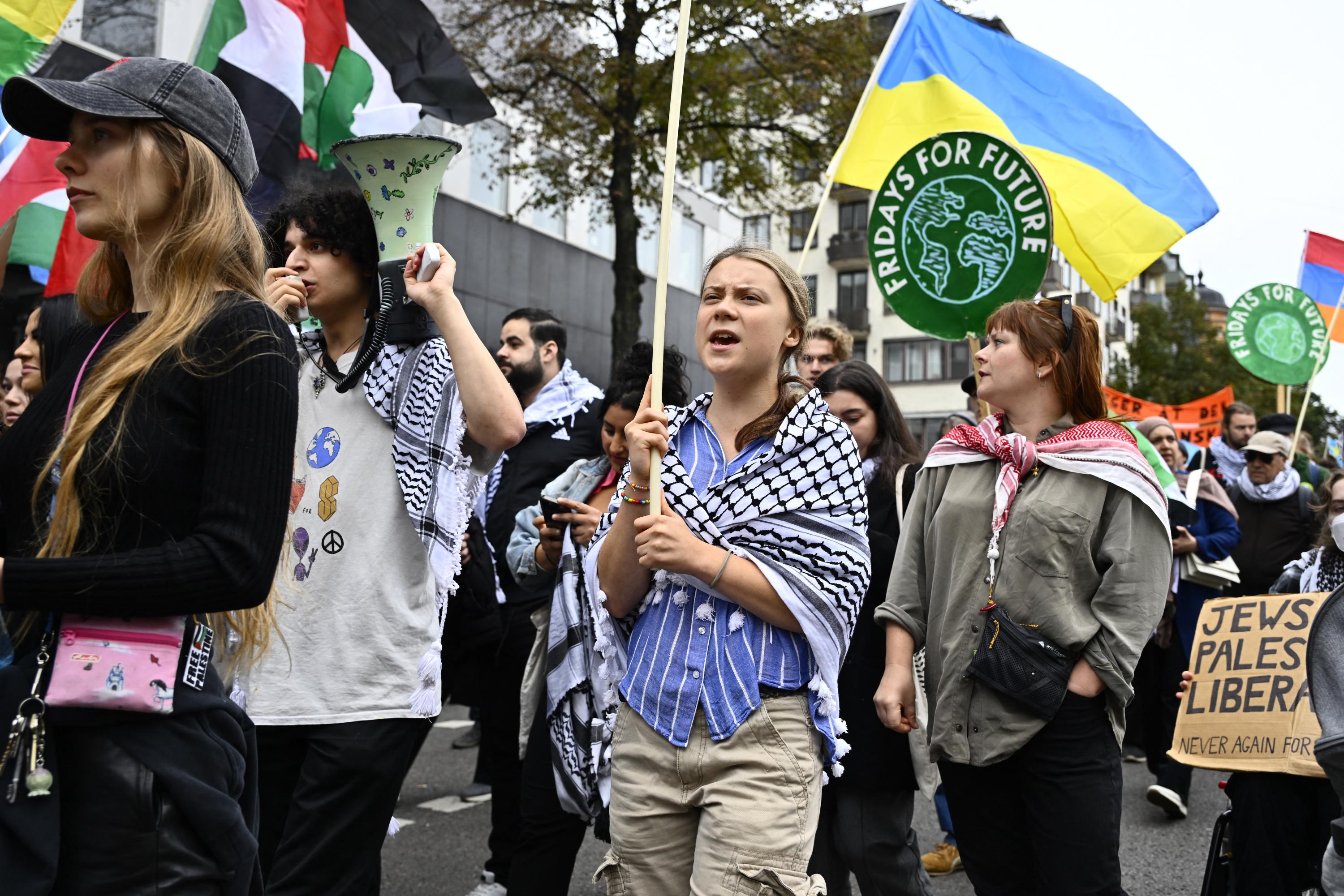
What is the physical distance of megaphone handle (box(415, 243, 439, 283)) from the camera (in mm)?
2725

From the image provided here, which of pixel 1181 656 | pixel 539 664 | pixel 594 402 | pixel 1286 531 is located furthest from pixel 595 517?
pixel 1286 531

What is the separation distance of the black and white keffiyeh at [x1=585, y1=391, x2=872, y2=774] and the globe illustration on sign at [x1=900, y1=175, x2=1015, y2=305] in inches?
96.5

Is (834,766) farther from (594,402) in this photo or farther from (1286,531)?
(1286,531)

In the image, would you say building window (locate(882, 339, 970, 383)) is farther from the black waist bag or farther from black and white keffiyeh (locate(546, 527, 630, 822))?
the black waist bag

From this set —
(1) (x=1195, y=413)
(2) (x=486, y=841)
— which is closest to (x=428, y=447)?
(2) (x=486, y=841)

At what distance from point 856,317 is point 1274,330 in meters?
35.8

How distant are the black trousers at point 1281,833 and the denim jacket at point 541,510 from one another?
2.31 metres

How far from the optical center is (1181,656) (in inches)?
277

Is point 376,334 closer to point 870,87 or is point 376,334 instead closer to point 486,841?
point 486,841

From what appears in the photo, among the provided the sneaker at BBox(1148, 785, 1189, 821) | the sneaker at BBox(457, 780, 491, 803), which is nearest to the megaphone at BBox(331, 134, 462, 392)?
the sneaker at BBox(457, 780, 491, 803)

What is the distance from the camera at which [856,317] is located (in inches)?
1833

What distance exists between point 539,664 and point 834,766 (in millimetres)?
1489

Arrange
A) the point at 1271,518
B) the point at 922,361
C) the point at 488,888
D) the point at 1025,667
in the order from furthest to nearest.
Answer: the point at 922,361
the point at 1271,518
the point at 488,888
the point at 1025,667

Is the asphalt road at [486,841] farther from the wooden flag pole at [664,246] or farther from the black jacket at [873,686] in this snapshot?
the wooden flag pole at [664,246]
